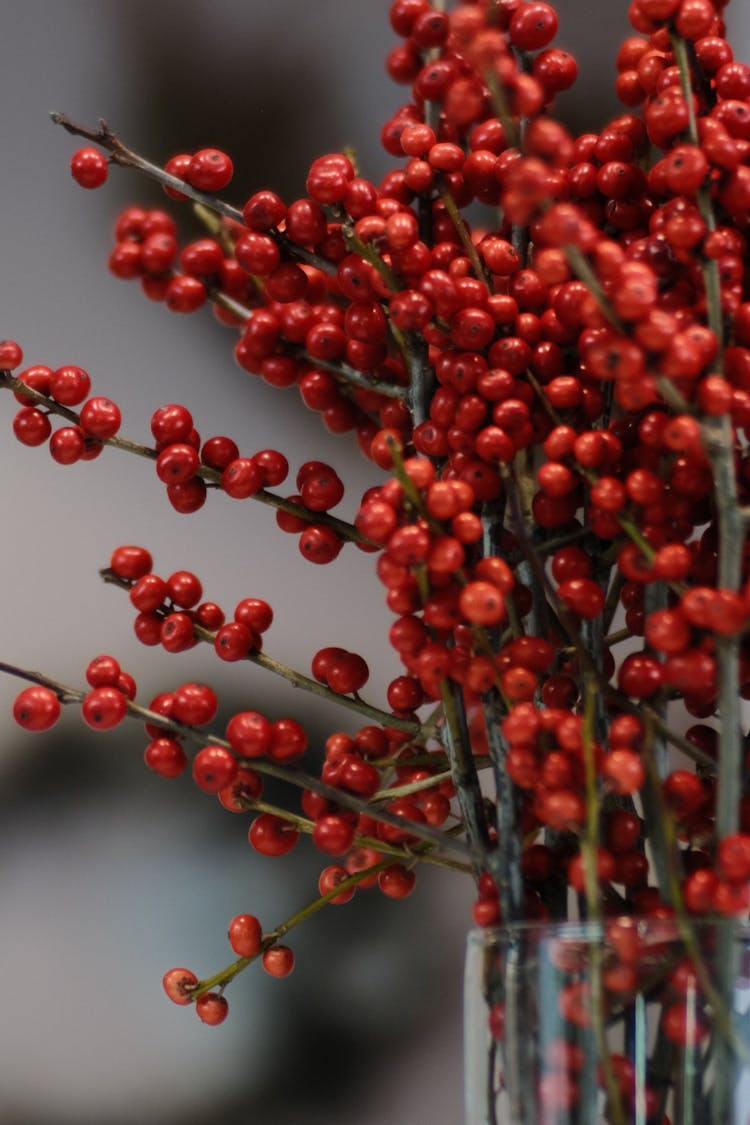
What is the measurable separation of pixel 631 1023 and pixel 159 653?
46 cm

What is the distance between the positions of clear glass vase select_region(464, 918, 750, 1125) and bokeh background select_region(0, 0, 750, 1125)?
0.35m

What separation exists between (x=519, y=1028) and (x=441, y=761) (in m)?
0.14

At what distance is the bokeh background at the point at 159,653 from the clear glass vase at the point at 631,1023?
0.35 metres

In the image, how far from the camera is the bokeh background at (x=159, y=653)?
74cm

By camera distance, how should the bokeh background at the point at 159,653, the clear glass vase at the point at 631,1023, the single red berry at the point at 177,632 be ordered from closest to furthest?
the clear glass vase at the point at 631,1023
the single red berry at the point at 177,632
the bokeh background at the point at 159,653

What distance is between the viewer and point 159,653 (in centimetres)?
79

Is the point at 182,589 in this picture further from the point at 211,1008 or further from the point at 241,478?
the point at 211,1008

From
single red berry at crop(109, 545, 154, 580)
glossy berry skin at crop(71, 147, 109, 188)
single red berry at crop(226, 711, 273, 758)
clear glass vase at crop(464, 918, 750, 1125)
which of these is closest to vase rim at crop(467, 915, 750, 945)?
clear glass vase at crop(464, 918, 750, 1125)

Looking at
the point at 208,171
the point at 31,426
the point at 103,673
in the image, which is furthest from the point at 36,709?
the point at 208,171

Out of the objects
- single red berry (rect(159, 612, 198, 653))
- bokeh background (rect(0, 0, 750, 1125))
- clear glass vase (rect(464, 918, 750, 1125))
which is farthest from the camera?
bokeh background (rect(0, 0, 750, 1125))

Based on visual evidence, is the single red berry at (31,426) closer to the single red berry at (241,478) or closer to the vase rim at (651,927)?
the single red berry at (241,478)

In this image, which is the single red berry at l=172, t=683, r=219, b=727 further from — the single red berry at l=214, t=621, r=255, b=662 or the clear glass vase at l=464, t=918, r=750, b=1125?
the clear glass vase at l=464, t=918, r=750, b=1125

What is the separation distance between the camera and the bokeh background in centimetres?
74

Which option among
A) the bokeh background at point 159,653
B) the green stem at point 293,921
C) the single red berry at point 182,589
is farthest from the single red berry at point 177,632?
the bokeh background at point 159,653
